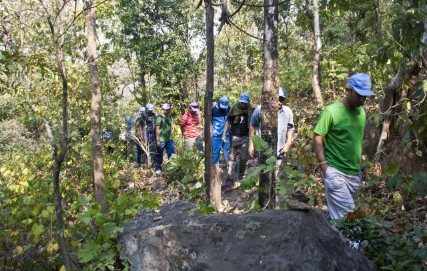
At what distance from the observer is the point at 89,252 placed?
11.8ft

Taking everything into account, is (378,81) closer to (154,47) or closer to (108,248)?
(108,248)

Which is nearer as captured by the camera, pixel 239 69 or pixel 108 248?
pixel 108 248

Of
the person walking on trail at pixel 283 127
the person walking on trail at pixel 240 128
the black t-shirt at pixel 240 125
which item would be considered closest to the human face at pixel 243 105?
the person walking on trail at pixel 240 128

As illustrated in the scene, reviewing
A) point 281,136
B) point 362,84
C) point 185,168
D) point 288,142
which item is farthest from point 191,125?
point 362,84

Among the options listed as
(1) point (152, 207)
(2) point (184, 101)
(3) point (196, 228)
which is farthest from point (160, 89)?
(3) point (196, 228)

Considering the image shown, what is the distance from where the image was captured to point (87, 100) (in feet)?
29.6

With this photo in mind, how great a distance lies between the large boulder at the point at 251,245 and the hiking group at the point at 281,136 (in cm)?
77

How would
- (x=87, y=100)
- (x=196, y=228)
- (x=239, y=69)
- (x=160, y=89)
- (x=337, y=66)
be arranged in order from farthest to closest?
1. (x=160, y=89)
2. (x=239, y=69)
3. (x=337, y=66)
4. (x=87, y=100)
5. (x=196, y=228)

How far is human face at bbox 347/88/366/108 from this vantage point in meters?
3.45

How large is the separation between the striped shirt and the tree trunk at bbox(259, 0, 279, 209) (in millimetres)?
4869

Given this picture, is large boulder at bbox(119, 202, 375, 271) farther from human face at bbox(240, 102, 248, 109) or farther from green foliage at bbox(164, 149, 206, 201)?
green foliage at bbox(164, 149, 206, 201)

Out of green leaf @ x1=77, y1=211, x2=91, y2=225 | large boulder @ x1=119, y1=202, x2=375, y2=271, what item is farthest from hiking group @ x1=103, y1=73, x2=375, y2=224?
green leaf @ x1=77, y1=211, x2=91, y2=225

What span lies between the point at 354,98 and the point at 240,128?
3934 millimetres

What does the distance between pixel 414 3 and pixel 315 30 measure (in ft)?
25.8
